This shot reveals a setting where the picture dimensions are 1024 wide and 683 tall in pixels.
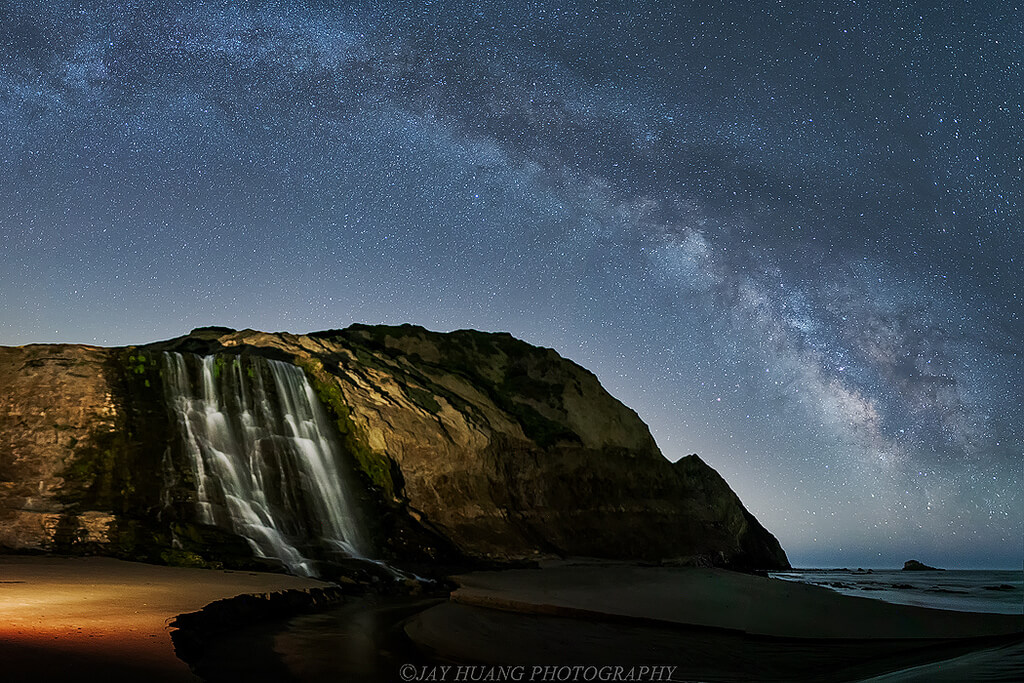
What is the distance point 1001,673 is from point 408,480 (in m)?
19.8

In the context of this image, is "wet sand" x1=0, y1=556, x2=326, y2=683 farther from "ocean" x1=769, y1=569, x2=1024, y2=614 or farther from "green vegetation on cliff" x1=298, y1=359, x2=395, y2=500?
"ocean" x1=769, y1=569, x2=1024, y2=614

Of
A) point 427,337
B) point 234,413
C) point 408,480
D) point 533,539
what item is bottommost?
point 533,539

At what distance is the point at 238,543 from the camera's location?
52.1ft

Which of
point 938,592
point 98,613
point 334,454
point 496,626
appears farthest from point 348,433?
point 938,592

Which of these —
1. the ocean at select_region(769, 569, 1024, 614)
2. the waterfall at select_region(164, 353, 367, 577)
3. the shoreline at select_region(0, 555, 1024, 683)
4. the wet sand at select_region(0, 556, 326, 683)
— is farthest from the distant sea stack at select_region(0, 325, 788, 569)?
the ocean at select_region(769, 569, 1024, 614)

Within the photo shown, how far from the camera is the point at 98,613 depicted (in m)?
6.69

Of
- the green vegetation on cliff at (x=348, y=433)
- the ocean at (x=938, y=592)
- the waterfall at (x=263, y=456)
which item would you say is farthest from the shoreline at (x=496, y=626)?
the green vegetation on cliff at (x=348, y=433)

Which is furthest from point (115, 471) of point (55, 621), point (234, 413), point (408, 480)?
point (55, 621)

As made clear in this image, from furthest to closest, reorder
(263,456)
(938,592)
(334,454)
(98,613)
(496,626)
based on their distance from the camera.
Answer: (938,592), (334,454), (263,456), (496,626), (98,613)

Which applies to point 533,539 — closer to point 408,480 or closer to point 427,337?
point 408,480

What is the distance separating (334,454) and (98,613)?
627 inches

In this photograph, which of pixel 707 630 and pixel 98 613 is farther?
pixel 707 630

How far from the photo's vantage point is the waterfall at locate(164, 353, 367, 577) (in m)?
17.3

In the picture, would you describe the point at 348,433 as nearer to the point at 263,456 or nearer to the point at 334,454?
the point at 334,454
